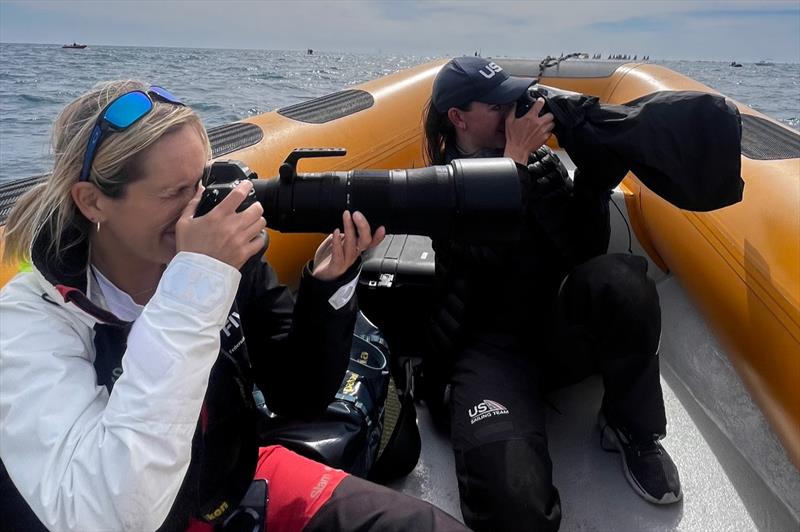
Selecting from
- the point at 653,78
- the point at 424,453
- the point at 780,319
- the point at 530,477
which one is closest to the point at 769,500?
the point at 780,319

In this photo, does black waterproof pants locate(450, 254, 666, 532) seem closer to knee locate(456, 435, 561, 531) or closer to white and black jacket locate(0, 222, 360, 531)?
knee locate(456, 435, 561, 531)

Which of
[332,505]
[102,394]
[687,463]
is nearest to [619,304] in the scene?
[687,463]

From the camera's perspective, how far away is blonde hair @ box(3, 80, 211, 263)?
0.81 metres

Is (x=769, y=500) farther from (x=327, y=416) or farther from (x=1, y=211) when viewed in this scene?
(x=1, y=211)

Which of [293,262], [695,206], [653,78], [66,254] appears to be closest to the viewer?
[66,254]

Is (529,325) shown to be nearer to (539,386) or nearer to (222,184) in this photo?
(539,386)

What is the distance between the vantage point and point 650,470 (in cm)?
140

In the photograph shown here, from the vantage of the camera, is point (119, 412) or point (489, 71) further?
point (489, 71)

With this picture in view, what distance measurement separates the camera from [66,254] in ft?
2.71

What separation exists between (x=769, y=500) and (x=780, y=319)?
0.44 meters

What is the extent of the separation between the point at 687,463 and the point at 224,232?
4.48 feet

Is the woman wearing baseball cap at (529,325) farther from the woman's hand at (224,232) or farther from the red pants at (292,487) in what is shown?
the woman's hand at (224,232)

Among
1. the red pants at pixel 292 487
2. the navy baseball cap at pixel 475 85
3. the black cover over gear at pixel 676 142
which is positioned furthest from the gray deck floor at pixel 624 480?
the navy baseball cap at pixel 475 85

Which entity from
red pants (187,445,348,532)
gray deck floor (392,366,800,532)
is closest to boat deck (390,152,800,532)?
gray deck floor (392,366,800,532)
